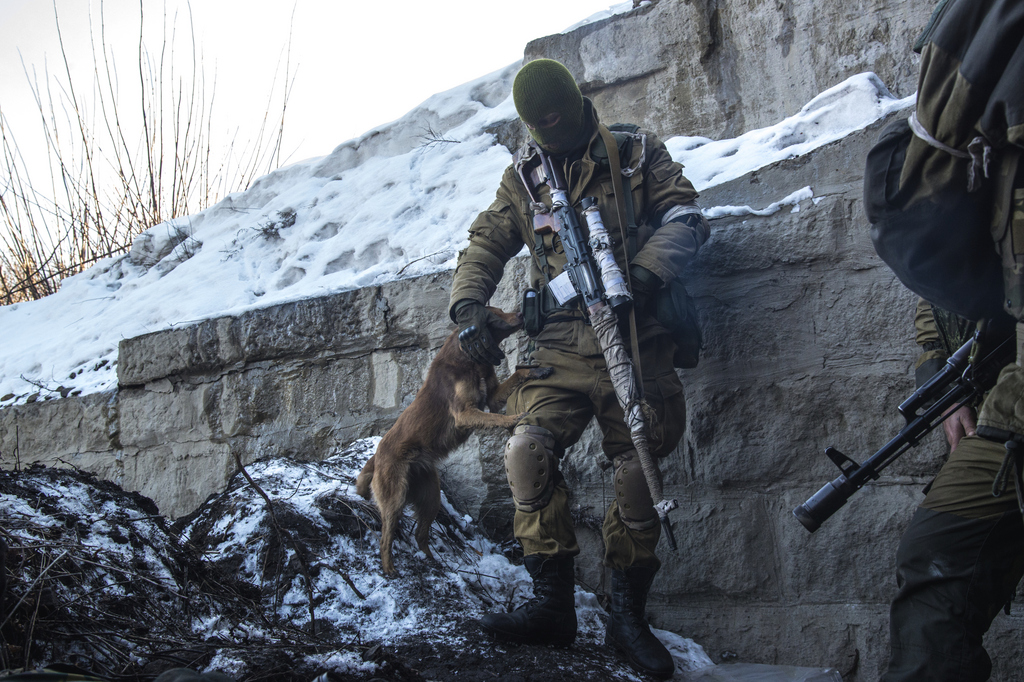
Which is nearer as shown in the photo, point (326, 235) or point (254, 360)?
point (254, 360)

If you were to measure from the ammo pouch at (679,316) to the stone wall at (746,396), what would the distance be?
43 cm

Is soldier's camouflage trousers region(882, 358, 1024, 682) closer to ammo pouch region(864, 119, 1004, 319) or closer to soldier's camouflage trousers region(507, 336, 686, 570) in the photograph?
ammo pouch region(864, 119, 1004, 319)

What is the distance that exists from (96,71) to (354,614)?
7.59 metres

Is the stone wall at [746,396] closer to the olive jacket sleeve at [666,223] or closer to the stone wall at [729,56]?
the stone wall at [729,56]

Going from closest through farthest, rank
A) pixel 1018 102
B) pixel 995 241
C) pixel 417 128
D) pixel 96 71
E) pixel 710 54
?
pixel 1018 102 < pixel 995 241 < pixel 710 54 < pixel 417 128 < pixel 96 71

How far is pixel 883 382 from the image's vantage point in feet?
8.89

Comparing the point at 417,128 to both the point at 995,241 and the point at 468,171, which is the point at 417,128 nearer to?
the point at 468,171

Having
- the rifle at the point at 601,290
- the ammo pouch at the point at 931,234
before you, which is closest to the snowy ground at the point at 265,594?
the rifle at the point at 601,290

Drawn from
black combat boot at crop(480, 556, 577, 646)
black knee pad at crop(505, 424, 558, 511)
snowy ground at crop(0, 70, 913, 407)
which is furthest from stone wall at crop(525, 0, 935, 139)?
black combat boot at crop(480, 556, 577, 646)

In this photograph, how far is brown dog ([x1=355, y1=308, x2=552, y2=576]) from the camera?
2965mm

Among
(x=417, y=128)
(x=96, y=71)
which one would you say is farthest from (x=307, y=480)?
(x=96, y=71)

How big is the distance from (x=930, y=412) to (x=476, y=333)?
1441 mm

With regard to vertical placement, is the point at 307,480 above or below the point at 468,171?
below

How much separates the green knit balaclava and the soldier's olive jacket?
0.11 metres
